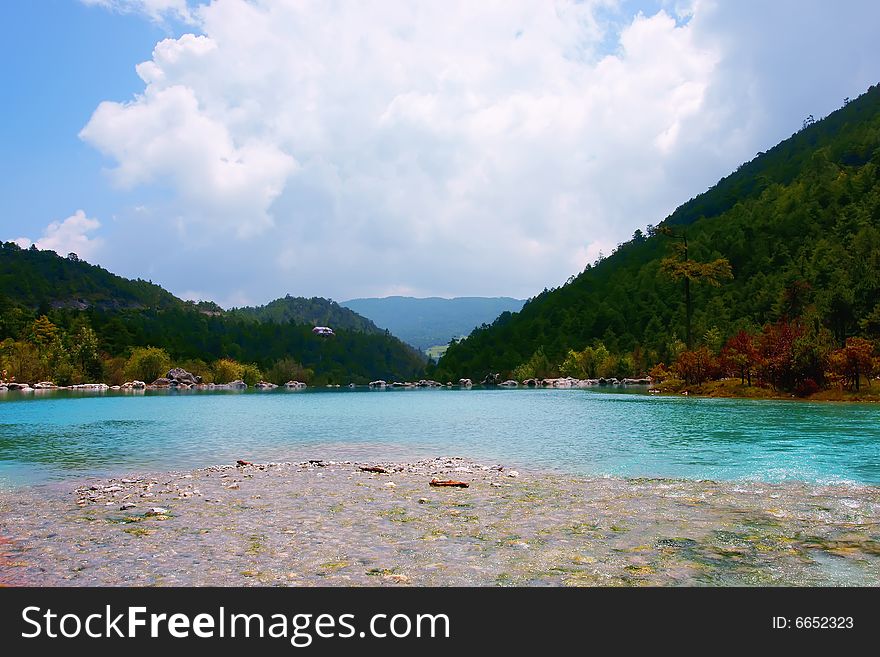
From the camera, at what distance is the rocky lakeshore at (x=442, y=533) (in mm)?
10602

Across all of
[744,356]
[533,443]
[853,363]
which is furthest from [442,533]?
[744,356]

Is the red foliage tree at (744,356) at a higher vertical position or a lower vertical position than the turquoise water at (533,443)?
higher

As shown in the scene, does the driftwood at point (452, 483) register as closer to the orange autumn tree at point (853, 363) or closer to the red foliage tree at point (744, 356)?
the orange autumn tree at point (853, 363)

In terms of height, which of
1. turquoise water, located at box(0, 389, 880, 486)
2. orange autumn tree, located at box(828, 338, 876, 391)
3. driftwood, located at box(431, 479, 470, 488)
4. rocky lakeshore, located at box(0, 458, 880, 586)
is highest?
orange autumn tree, located at box(828, 338, 876, 391)

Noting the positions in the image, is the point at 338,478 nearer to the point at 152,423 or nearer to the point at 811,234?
the point at 152,423

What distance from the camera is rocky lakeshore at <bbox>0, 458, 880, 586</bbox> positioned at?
10.6 meters

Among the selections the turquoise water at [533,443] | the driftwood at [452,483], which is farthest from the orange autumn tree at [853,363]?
the driftwood at [452,483]

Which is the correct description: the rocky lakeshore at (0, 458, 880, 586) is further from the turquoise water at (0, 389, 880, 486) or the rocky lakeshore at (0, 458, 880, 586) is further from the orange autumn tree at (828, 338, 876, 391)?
the orange autumn tree at (828, 338, 876, 391)

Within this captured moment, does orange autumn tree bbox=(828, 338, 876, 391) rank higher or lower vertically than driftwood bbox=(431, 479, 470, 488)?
higher

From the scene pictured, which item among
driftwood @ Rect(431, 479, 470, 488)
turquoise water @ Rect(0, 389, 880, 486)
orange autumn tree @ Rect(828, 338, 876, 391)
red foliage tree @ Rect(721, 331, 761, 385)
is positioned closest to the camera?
driftwood @ Rect(431, 479, 470, 488)

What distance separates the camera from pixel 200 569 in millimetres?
11039

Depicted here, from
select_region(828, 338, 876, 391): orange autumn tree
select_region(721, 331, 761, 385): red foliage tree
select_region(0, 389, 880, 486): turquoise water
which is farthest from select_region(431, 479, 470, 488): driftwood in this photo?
select_region(721, 331, 761, 385): red foliage tree
